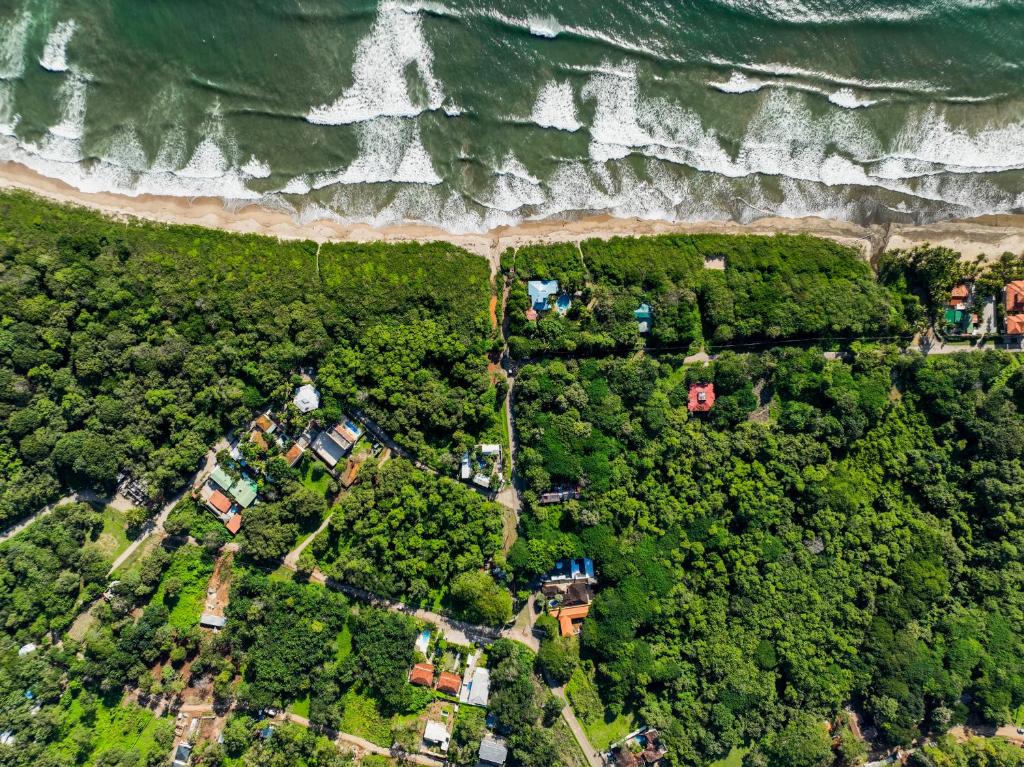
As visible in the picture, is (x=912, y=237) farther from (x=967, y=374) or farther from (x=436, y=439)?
(x=436, y=439)

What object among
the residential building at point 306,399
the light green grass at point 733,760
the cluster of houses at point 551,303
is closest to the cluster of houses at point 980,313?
the cluster of houses at point 551,303

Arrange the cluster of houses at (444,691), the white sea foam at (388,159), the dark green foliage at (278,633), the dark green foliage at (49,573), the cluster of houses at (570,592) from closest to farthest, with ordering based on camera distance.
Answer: the dark green foliage at (49,573), the dark green foliage at (278,633), the cluster of houses at (444,691), the cluster of houses at (570,592), the white sea foam at (388,159)

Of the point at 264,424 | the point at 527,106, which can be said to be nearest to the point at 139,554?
the point at 264,424

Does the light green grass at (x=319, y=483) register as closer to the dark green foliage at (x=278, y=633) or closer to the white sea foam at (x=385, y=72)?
the dark green foliage at (x=278, y=633)

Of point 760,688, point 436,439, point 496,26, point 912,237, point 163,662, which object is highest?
point 496,26

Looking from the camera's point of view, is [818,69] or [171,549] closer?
[171,549]

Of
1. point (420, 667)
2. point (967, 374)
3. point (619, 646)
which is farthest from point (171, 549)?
point (967, 374)

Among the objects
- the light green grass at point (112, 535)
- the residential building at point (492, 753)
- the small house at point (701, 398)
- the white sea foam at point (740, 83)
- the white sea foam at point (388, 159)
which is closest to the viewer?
the residential building at point (492, 753)

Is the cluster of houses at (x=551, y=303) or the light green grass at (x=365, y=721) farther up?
the cluster of houses at (x=551, y=303)

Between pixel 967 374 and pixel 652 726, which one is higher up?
pixel 967 374
